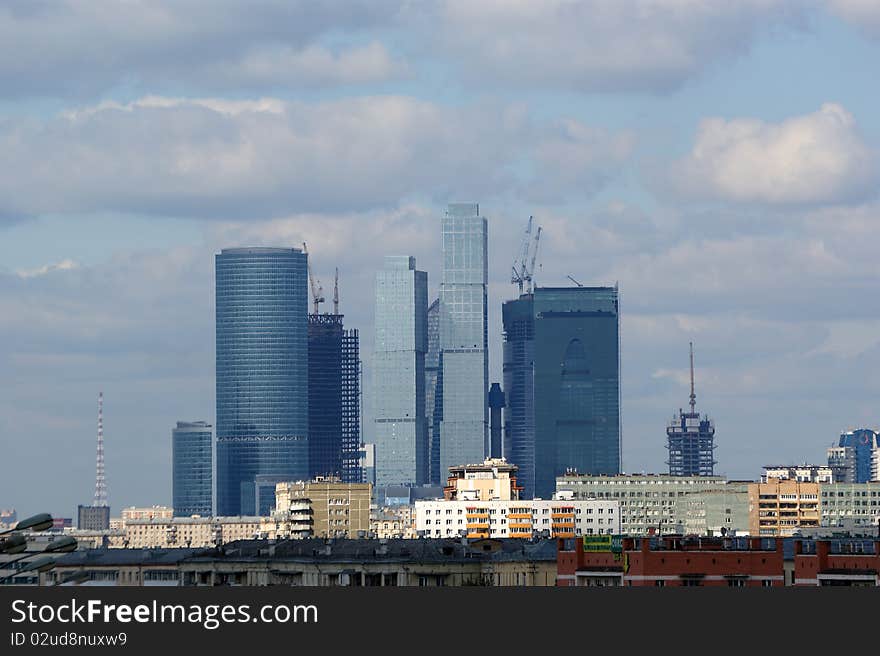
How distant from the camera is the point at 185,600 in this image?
59.4 m

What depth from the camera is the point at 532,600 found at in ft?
206

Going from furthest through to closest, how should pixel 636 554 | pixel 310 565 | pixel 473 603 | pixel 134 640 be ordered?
pixel 310 565 → pixel 636 554 → pixel 473 603 → pixel 134 640

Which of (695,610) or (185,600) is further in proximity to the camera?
(695,610)

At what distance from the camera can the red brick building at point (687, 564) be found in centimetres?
10631

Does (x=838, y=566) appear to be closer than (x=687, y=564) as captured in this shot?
Yes

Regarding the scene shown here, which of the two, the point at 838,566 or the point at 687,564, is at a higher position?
the point at 687,564

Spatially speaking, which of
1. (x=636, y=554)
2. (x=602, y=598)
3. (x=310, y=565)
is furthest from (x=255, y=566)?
(x=602, y=598)

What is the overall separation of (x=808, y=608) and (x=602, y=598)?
5367mm

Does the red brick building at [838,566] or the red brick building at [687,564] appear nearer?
the red brick building at [838,566]

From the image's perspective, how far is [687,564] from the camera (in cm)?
10681

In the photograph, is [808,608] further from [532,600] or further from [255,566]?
[255,566]

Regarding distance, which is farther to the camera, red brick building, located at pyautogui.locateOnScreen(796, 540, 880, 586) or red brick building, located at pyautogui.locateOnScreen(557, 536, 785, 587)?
red brick building, located at pyautogui.locateOnScreen(557, 536, 785, 587)

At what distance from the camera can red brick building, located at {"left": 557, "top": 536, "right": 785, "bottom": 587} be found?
10631cm

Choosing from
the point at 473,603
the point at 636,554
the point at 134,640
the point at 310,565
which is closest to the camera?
the point at 134,640
